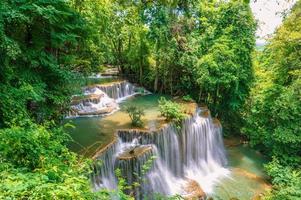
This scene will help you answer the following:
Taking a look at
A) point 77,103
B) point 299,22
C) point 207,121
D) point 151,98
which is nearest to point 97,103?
point 77,103

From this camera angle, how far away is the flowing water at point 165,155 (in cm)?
831

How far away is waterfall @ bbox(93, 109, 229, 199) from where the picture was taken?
8.92 m

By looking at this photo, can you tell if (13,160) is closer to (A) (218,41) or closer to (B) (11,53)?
(B) (11,53)

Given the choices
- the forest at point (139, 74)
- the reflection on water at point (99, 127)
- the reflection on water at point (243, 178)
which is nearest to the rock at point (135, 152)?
the reflection on water at point (99, 127)

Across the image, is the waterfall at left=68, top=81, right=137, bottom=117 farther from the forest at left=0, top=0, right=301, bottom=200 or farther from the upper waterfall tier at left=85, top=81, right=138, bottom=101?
the forest at left=0, top=0, right=301, bottom=200

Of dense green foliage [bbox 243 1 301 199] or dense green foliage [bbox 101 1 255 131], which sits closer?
dense green foliage [bbox 243 1 301 199]

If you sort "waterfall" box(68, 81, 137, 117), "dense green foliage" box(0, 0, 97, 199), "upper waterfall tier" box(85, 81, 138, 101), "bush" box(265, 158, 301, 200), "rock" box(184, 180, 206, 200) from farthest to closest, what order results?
1. "upper waterfall tier" box(85, 81, 138, 101)
2. "waterfall" box(68, 81, 137, 117)
3. "rock" box(184, 180, 206, 200)
4. "bush" box(265, 158, 301, 200)
5. "dense green foliage" box(0, 0, 97, 199)

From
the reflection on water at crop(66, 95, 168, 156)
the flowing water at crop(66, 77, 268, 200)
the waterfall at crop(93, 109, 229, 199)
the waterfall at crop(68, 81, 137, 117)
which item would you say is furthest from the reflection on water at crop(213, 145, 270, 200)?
the waterfall at crop(68, 81, 137, 117)

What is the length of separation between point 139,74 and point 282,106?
362 inches

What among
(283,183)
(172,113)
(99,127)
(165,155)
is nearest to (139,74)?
(172,113)

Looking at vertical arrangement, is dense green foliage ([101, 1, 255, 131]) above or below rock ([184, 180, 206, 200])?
above

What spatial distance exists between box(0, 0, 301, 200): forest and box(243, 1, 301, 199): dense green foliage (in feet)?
0.14

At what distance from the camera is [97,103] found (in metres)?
13.2

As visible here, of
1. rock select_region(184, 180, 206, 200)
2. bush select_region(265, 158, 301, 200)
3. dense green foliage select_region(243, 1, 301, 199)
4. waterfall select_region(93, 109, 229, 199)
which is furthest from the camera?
dense green foliage select_region(243, 1, 301, 199)
